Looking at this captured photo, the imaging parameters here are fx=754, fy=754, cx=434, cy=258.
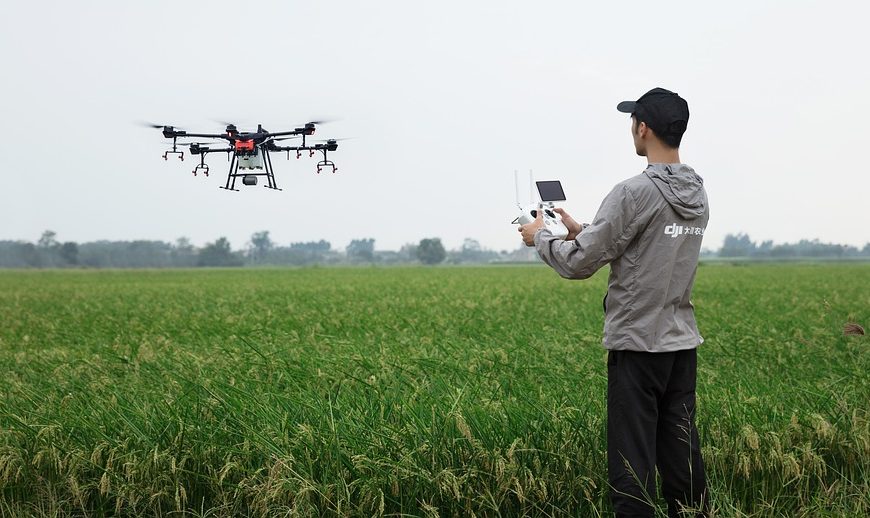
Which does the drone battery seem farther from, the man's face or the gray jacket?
the man's face

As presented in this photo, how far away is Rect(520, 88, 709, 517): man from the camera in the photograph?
3.47 m

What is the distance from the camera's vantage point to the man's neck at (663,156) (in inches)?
141

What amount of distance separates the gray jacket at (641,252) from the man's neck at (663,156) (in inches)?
1.8

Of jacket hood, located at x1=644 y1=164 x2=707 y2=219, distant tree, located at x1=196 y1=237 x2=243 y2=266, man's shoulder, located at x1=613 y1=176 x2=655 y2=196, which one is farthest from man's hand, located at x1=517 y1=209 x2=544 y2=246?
distant tree, located at x1=196 y1=237 x2=243 y2=266

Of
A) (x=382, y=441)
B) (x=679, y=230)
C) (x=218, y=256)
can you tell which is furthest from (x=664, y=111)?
(x=218, y=256)

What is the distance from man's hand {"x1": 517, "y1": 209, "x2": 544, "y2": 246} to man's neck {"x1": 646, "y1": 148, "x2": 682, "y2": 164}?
602 millimetres

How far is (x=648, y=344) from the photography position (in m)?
3.48

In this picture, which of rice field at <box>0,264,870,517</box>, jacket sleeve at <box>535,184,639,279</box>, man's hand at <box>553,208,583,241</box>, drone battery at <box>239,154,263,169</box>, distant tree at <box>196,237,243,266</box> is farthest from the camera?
distant tree at <box>196,237,243,266</box>

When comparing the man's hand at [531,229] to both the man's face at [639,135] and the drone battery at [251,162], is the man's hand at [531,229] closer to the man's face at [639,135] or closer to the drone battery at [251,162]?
the man's face at [639,135]

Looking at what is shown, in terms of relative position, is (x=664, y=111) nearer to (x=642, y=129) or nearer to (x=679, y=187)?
(x=642, y=129)

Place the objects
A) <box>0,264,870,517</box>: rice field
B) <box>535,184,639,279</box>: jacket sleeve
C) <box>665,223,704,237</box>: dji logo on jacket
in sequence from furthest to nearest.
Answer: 1. <box>0,264,870,517</box>: rice field
2. <box>665,223,704,237</box>: dji logo on jacket
3. <box>535,184,639,279</box>: jacket sleeve

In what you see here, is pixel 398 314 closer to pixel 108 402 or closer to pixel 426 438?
pixel 108 402

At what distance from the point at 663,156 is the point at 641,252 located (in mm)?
480

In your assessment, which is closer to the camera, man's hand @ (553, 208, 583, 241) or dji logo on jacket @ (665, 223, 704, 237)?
dji logo on jacket @ (665, 223, 704, 237)
